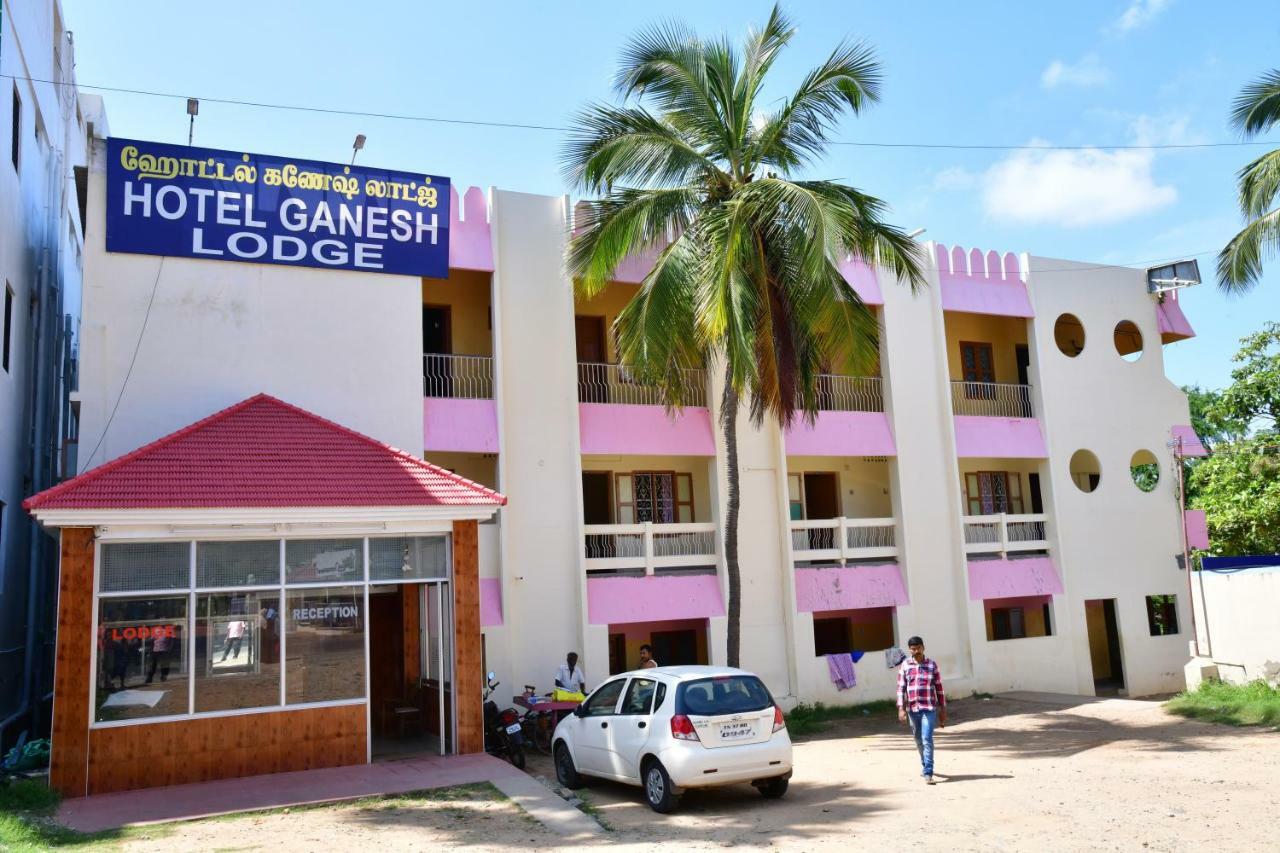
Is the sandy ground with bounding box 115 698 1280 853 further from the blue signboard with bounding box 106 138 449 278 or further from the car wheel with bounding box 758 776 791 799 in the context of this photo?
the blue signboard with bounding box 106 138 449 278

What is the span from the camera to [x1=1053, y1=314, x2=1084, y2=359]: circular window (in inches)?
955

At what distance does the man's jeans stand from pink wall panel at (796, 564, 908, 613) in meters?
7.55

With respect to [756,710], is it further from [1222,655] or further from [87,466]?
[1222,655]

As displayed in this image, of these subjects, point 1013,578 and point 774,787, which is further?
point 1013,578

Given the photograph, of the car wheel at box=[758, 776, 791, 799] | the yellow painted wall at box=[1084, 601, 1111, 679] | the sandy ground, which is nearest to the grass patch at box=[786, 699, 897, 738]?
the sandy ground

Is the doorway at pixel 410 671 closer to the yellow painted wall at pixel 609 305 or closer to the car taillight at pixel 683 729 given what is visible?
the car taillight at pixel 683 729

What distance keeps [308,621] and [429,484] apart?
7.56ft

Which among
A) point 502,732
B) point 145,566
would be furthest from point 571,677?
point 145,566

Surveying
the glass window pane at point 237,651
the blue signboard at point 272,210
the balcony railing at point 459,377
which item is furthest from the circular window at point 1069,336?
the glass window pane at point 237,651

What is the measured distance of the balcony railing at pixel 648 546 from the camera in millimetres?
17609

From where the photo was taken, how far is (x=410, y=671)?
50.0ft

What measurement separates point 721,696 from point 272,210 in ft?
33.7

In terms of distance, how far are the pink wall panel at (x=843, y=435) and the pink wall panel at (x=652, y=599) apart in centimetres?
341

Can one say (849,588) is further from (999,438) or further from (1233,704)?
(1233,704)
